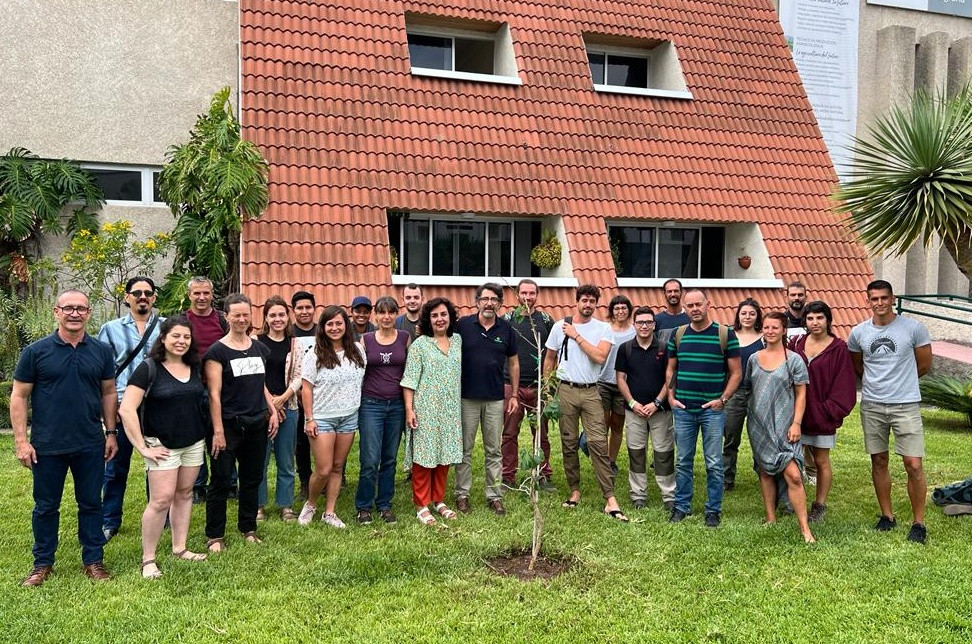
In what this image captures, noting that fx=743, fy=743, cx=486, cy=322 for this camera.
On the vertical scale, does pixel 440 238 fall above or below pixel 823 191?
below

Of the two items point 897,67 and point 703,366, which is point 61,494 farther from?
point 897,67

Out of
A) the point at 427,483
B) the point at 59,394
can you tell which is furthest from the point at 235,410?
the point at 427,483

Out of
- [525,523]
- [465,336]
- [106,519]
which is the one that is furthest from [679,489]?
[106,519]

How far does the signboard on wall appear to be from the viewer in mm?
21047

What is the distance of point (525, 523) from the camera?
6.42 meters

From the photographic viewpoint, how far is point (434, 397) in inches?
256

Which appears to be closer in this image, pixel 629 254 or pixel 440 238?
pixel 440 238

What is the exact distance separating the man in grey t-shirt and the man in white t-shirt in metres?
2.21

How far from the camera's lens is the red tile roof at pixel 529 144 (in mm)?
11891

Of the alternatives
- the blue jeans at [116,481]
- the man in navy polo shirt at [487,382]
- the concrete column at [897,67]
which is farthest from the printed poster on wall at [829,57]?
the blue jeans at [116,481]

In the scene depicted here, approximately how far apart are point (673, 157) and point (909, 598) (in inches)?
410

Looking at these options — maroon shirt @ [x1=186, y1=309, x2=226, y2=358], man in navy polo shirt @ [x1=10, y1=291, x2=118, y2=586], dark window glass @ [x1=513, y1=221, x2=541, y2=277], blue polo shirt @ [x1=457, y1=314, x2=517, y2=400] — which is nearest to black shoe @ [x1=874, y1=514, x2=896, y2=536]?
blue polo shirt @ [x1=457, y1=314, x2=517, y2=400]

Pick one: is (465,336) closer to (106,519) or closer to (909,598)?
(106,519)

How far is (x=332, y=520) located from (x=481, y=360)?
74.8 inches
